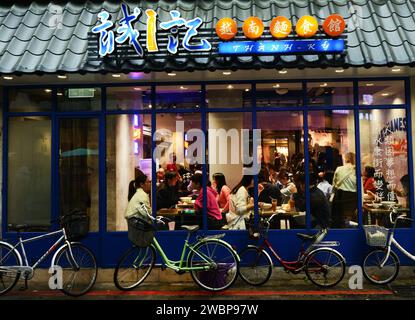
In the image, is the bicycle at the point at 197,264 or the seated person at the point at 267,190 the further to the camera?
the seated person at the point at 267,190

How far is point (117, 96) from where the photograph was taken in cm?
969

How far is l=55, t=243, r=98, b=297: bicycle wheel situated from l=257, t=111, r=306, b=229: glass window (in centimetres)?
372

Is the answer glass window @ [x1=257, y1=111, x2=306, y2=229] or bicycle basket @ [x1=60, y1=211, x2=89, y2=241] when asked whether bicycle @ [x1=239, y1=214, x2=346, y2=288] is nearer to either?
glass window @ [x1=257, y1=111, x2=306, y2=229]

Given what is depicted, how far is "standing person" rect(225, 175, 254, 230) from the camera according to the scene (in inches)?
369

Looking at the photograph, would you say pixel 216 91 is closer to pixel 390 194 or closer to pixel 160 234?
pixel 160 234

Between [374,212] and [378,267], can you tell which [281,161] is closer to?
→ [374,212]

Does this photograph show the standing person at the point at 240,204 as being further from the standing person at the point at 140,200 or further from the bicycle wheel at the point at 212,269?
the standing person at the point at 140,200

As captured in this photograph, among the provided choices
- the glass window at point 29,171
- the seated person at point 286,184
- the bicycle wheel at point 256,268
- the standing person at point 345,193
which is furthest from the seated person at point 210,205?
the glass window at point 29,171

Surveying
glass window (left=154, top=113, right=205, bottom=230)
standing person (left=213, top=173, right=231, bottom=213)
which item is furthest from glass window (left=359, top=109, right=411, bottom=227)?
glass window (left=154, top=113, right=205, bottom=230)

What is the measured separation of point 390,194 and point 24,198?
8085 millimetres

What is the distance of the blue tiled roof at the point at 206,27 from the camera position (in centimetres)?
831

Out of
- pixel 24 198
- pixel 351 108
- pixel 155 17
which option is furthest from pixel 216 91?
pixel 24 198

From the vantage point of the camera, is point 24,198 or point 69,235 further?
point 24,198

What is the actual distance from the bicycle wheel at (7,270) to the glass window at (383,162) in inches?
279
